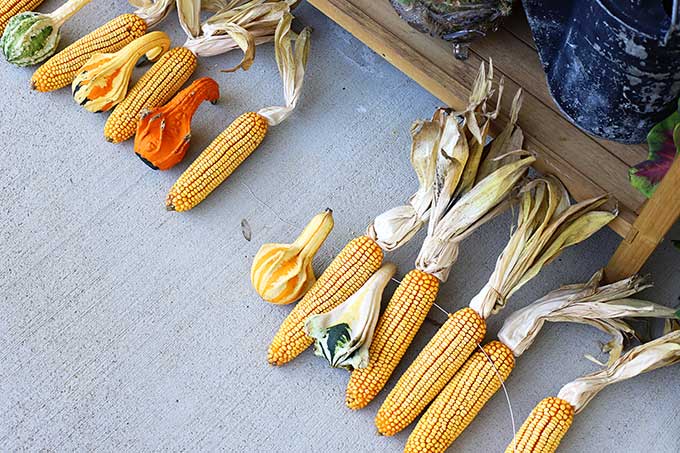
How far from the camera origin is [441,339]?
5.37 ft

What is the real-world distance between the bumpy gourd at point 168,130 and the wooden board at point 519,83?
1.14 ft

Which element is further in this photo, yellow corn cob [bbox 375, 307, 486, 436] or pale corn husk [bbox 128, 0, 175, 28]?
pale corn husk [bbox 128, 0, 175, 28]

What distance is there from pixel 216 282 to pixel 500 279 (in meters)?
0.57

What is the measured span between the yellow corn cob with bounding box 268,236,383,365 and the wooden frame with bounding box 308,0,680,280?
1.15 feet

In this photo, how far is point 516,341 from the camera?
1658mm

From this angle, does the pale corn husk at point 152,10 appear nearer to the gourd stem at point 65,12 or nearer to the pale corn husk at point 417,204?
the gourd stem at point 65,12

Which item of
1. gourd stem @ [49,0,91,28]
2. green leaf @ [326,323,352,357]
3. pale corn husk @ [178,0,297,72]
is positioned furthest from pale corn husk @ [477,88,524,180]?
gourd stem @ [49,0,91,28]

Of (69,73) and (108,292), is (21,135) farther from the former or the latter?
(108,292)

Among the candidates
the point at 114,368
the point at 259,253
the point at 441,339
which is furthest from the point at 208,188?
the point at 441,339

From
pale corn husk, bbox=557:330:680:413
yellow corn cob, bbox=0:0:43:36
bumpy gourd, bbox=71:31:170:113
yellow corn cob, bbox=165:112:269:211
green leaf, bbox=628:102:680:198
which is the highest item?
green leaf, bbox=628:102:680:198

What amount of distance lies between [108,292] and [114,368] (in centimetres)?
17

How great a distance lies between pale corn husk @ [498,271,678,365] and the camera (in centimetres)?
165

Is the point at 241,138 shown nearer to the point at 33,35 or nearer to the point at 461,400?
the point at 33,35

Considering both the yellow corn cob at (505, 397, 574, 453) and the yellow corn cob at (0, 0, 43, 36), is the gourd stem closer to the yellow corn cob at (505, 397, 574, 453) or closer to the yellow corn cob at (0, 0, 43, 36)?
the yellow corn cob at (0, 0, 43, 36)
